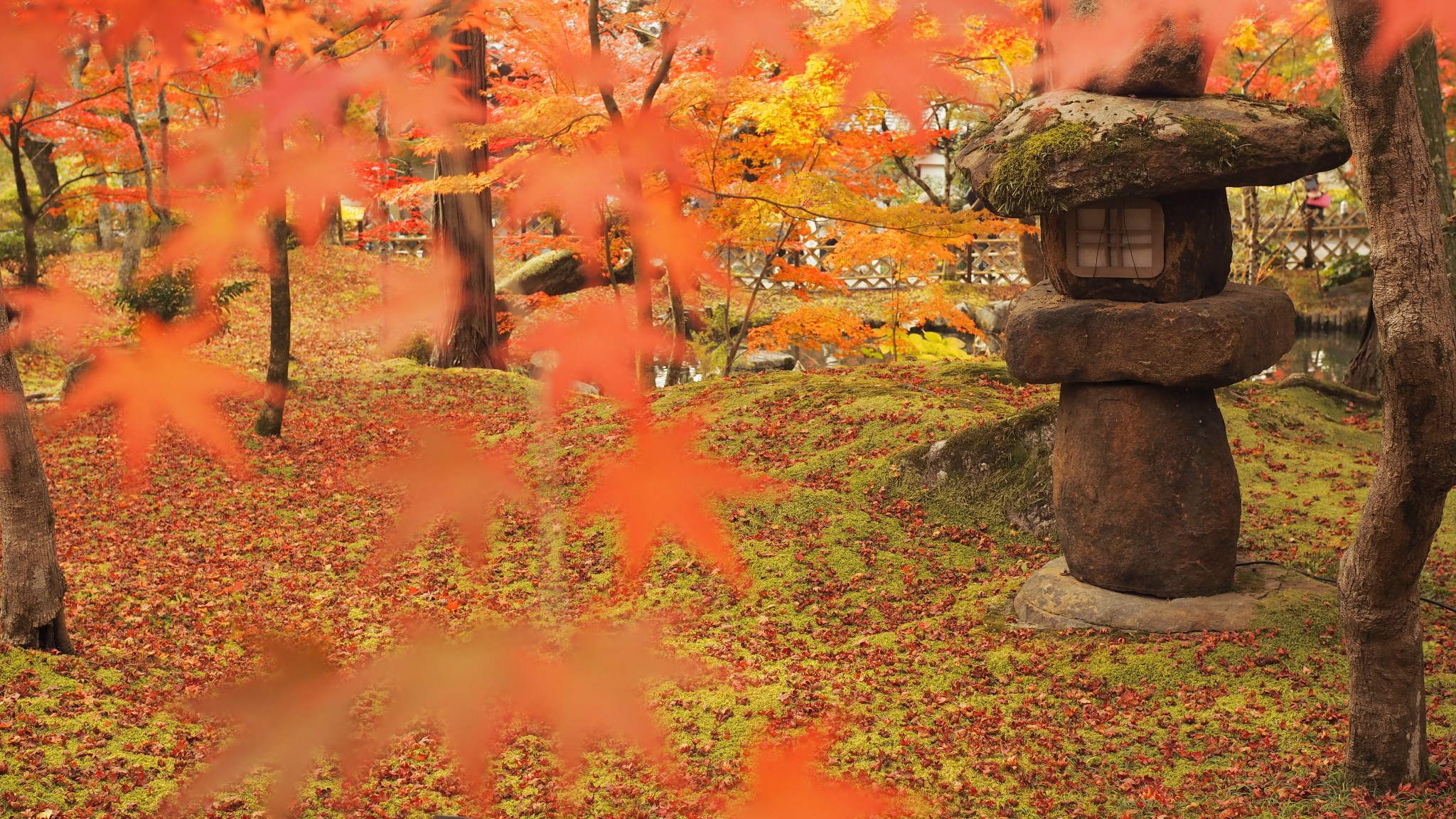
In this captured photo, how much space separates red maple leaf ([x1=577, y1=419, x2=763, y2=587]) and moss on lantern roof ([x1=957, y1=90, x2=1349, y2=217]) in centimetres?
394

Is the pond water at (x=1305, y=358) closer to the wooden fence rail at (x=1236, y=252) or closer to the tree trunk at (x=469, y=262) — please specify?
the wooden fence rail at (x=1236, y=252)

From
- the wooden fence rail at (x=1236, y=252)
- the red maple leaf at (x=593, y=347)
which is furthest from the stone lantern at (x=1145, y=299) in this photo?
the wooden fence rail at (x=1236, y=252)

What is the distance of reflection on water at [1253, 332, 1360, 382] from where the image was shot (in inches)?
575

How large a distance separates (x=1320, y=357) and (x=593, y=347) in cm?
1720

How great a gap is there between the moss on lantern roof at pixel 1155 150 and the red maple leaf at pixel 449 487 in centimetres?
417

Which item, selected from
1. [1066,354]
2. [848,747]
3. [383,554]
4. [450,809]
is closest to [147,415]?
[383,554]

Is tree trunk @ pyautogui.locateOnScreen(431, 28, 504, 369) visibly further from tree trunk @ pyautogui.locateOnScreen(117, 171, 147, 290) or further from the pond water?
the pond water

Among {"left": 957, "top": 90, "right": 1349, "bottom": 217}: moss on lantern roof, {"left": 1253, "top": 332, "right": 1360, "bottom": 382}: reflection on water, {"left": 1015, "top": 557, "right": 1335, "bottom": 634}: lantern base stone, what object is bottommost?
{"left": 1015, "top": 557, "right": 1335, "bottom": 634}: lantern base stone

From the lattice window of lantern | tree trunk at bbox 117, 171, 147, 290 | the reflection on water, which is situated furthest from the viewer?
the reflection on water

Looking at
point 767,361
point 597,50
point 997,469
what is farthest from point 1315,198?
point 597,50

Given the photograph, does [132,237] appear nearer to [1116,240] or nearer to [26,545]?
[26,545]

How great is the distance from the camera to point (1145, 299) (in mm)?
5250

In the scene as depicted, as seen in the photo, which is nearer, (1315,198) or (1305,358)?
(1305,358)

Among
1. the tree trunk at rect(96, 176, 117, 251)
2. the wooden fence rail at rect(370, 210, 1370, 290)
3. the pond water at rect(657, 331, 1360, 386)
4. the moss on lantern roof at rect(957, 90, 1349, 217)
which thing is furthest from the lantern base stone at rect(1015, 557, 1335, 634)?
the tree trunk at rect(96, 176, 117, 251)
